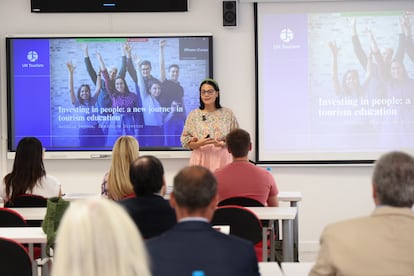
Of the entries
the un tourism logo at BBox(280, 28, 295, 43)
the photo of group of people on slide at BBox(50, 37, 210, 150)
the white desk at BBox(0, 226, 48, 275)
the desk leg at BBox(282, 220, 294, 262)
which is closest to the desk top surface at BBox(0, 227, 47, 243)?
the white desk at BBox(0, 226, 48, 275)

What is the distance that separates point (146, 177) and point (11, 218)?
121 cm

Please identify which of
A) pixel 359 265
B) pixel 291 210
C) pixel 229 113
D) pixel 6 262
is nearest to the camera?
pixel 359 265

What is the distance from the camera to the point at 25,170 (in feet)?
14.9

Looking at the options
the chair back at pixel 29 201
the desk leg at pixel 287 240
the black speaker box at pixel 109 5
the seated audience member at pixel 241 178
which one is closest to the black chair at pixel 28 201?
the chair back at pixel 29 201

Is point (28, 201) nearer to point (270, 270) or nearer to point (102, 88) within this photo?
point (270, 270)

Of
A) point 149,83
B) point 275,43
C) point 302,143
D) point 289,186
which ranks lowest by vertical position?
point 289,186

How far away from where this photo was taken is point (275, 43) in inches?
262

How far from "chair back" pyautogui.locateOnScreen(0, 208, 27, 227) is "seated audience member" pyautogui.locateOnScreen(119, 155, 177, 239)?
1.07 meters

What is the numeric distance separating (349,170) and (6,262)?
178 inches

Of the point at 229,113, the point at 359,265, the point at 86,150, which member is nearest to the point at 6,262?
the point at 359,265

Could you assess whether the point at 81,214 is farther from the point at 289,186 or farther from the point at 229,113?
the point at 289,186

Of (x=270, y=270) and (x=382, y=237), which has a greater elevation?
(x=382, y=237)

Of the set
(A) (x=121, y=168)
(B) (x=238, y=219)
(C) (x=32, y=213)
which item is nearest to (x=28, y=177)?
(C) (x=32, y=213)

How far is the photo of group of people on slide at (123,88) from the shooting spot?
21.8 ft
